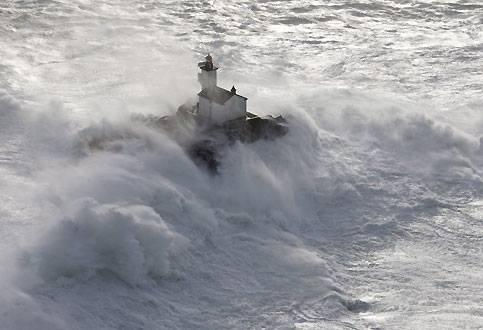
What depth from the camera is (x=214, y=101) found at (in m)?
23.7

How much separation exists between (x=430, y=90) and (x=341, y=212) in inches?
379

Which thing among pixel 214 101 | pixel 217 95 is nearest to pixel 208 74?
pixel 217 95

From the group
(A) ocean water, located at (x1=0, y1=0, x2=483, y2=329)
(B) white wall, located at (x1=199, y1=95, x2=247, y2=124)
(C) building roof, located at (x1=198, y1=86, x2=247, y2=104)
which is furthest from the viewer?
(B) white wall, located at (x1=199, y1=95, x2=247, y2=124)

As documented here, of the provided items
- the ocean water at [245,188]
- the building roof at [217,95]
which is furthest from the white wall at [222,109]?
the ocean water at [245,188]

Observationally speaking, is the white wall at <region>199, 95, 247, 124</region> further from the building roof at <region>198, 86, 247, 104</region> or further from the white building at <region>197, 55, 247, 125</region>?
the building roof at <region>198, 86, 247, 104</region>

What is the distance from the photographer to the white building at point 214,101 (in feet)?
77.8

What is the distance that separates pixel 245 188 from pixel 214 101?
2561mm

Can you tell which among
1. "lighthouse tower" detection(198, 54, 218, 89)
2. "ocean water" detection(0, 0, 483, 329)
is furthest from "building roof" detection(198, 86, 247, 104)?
"ocean water" detection(0, 0, 483, 329)

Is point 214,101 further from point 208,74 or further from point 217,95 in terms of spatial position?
point 208,74

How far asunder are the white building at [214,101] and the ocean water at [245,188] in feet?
3.49

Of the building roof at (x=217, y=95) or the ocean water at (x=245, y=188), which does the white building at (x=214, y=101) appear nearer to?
the building roof at (x=217, y=95)

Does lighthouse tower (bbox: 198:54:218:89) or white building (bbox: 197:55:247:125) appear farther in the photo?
lighthouse tower (bbox: 198:54:218:89)

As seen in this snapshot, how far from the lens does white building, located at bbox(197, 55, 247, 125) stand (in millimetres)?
23703

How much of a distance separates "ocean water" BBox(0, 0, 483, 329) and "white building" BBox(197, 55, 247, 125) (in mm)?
1063
